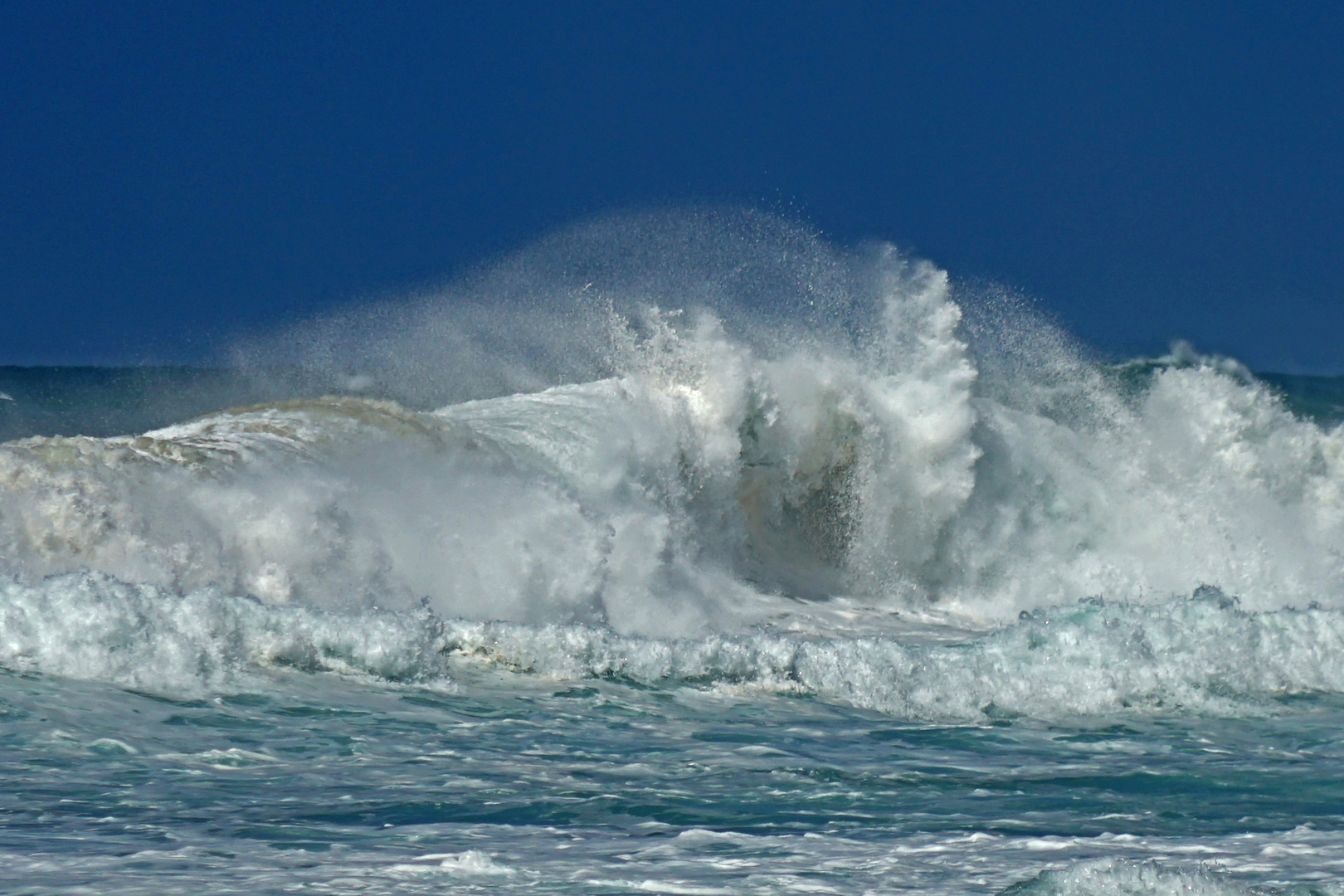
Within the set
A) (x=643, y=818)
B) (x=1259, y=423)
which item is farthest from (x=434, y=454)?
(x=1259, y=423)

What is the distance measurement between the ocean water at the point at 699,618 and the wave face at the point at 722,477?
1.7 inches

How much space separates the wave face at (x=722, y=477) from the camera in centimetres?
873

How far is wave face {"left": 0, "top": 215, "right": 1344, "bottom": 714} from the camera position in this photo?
8727 mm

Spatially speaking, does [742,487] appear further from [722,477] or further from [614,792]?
[614,792]

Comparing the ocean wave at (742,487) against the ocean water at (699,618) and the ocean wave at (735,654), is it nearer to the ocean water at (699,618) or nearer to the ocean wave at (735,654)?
the ocean water at (699,618)

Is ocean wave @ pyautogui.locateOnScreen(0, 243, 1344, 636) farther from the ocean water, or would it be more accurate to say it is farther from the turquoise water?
the turquoise water

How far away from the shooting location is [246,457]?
9.87 meters

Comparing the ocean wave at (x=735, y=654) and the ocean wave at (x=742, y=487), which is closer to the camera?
the ocean wave at (x=735, y=654)

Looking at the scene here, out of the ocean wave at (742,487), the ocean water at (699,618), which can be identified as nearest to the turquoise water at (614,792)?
the ocean water at (699,618)

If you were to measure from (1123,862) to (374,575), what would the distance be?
231 inches

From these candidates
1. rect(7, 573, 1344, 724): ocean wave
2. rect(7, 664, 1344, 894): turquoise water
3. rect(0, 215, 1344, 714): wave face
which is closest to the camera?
rect(7, 664, 1344, 894): turquoise water

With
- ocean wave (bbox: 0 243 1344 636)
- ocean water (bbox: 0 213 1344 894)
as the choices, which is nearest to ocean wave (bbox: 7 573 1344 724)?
ocean water (bbox: 0 213 1344 894)

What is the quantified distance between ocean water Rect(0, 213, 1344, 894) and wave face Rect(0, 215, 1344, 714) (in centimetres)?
4

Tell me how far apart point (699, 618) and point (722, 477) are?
2.68 meters
